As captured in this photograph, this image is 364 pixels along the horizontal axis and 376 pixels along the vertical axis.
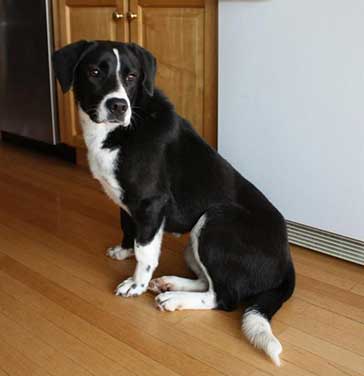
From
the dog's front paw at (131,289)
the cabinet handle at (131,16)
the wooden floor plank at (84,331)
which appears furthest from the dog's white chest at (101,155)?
the cabinet handle at (131,16)

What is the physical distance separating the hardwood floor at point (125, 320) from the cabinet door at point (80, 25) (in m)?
0.87

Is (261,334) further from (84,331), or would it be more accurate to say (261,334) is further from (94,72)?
(94,72)

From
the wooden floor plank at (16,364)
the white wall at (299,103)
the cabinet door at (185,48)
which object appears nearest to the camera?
the wooden floor plank at (16,364)

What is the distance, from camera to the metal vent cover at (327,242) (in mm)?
1994

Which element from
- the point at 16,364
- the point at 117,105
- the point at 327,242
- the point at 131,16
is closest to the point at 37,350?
the point at 16,364

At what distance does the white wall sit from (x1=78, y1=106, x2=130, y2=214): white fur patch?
0.67 meters

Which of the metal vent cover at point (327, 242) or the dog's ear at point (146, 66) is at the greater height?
the dog's ear at point (146, 66)

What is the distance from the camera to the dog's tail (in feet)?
4.72

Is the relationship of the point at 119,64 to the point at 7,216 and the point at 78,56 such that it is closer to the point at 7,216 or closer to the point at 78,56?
the point at 78,56

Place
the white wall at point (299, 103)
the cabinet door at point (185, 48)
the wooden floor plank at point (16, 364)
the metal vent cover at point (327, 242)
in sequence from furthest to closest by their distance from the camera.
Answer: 1. the cabinet door at point (185, 48)
2. the metal vent cover at point (327, 242)
3. the white wall at point (299, 103)
4. the wooden floor plank at point (16, 364)

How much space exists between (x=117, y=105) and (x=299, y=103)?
2.49ft

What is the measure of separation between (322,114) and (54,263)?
1.13 metres

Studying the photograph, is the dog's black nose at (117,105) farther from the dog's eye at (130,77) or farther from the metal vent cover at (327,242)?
the metal vent cover at (327,242)

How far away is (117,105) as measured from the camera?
1536 mm
